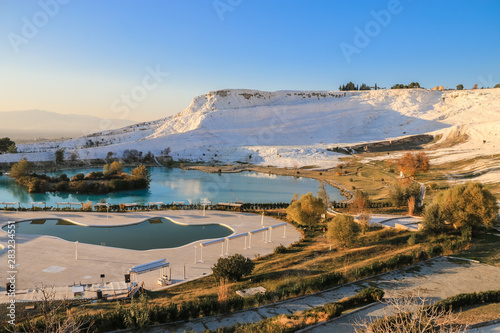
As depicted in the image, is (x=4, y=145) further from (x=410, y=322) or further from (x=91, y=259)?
(x=410, y=322)

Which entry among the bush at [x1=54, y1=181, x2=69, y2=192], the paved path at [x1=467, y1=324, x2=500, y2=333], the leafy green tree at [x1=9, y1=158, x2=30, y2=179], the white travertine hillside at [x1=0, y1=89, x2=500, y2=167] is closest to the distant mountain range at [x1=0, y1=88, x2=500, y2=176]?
the white travertine hillside at [x1=0, y1=89, x2=500, y2=167]

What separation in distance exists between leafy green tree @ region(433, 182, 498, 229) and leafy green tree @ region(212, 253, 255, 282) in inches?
437

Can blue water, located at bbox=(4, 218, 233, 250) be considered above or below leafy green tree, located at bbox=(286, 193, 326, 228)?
below

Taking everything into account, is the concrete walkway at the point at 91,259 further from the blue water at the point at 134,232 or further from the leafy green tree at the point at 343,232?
the leafy green tree at the point at 343,232

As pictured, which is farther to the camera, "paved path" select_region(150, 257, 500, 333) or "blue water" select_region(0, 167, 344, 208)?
"blue water" select_region(0, 167, 344, 208)

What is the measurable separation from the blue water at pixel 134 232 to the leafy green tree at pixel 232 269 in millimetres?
5146

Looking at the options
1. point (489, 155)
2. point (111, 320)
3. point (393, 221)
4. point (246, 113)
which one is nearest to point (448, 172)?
point (489, 155)

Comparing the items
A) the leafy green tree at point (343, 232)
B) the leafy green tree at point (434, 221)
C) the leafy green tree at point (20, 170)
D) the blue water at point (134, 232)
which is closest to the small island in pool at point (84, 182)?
the leafy green tree at point (20, 170)

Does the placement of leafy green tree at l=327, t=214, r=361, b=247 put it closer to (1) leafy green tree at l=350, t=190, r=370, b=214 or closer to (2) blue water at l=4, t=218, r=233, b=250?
(1) leafy green tree at l=350, t=190, r=370, b=214

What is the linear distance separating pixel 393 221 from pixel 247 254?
9522mm

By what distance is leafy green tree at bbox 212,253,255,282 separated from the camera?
12.3 metres

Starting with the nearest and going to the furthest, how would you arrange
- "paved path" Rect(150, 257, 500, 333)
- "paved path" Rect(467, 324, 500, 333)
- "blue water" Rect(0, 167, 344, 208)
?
1. "paved path" Rect(467, 324, 500, 333)
2. "paved path" Rect(150, 257, 500, 333)
3. "blue water" Rect(0, 167, 344, 208)

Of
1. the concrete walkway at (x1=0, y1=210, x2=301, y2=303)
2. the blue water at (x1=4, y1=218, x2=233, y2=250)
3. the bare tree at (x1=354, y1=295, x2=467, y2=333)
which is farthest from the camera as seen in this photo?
the blue water at (x1=4, y1=218, x2=233, y2=250)

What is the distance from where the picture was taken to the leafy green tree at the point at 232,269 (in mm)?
12305
